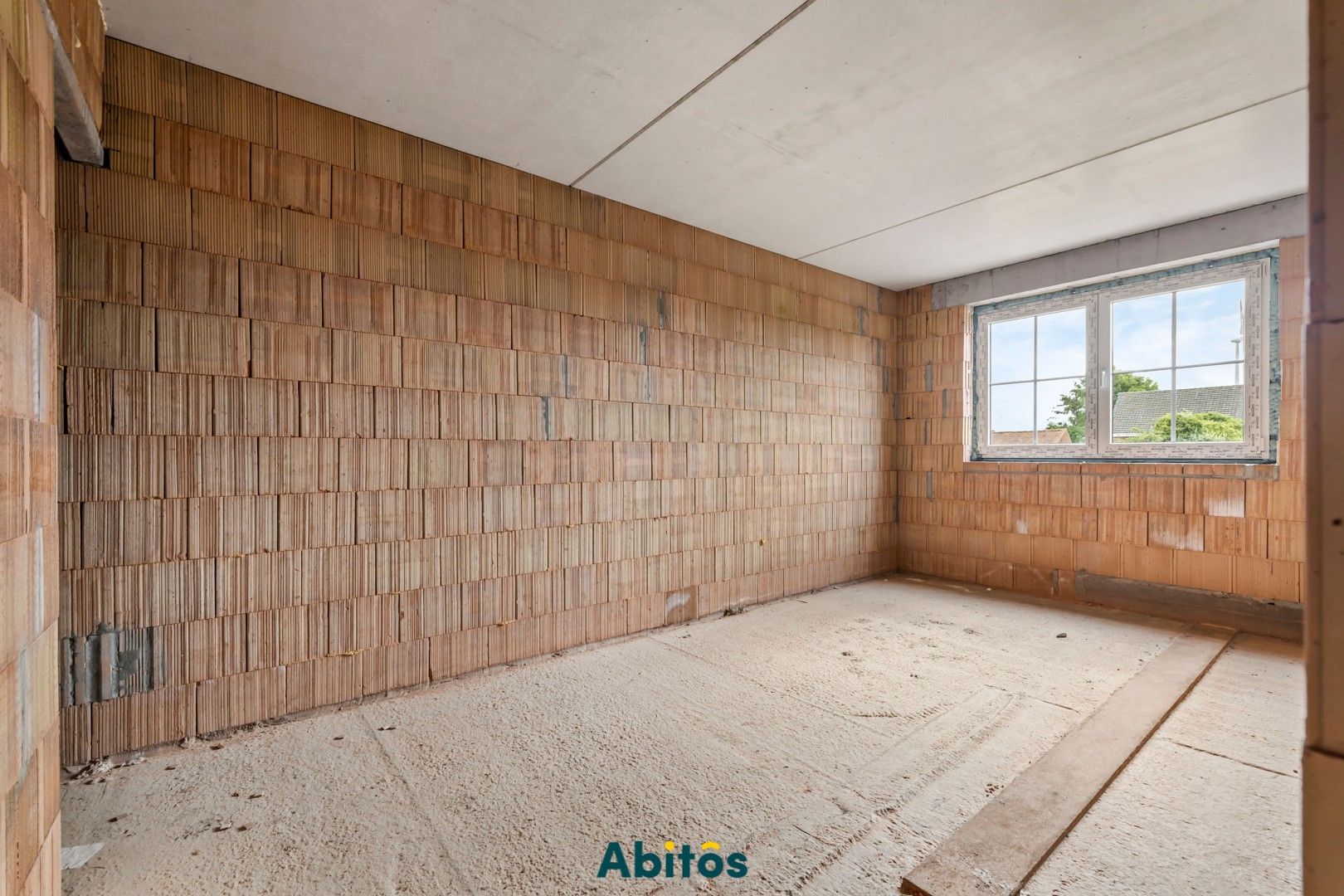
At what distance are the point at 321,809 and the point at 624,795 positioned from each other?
0.96m

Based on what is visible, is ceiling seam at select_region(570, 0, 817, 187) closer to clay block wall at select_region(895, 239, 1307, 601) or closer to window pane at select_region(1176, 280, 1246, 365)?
clay block wall at select_region(895, 239, 1307, 601)

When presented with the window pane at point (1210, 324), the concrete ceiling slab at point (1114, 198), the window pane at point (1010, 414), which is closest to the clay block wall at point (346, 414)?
the concrete ceiling slab at point (1114, 198)

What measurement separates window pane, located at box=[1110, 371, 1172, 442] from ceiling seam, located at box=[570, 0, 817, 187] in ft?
12.1

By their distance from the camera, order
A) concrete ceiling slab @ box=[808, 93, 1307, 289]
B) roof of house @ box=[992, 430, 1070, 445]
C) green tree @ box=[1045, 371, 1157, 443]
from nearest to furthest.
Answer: concrete ceiling slab @ box=[808, 93, 1307, 289], green tree @ box=[1045, 371, 1157, 443], roof of house @ box=[992, 430, 1070, 445]

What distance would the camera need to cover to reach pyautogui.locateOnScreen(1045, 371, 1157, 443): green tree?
4.18 m

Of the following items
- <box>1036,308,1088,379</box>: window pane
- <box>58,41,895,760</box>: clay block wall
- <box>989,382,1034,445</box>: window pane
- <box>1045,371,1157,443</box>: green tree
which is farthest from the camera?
<box>989,382,1034,445</box>: window pane

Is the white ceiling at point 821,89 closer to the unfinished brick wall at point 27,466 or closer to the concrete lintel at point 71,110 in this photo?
the concrete lintel at point 71,110

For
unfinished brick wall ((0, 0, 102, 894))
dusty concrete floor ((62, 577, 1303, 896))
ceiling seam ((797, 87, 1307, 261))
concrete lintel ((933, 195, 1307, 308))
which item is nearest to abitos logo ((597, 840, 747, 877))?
dusty concrete floor ((62, 577, 1303, 896))

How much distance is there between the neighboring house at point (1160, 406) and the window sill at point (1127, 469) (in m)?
0.24

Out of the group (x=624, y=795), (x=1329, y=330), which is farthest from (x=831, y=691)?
(x=1329, y=330)

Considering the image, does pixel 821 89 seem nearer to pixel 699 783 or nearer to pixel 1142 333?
pixel 699 783

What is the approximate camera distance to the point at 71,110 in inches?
72.0

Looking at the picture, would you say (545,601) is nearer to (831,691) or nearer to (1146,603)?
(831,691)

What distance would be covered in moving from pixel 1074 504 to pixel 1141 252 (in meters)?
1.80
